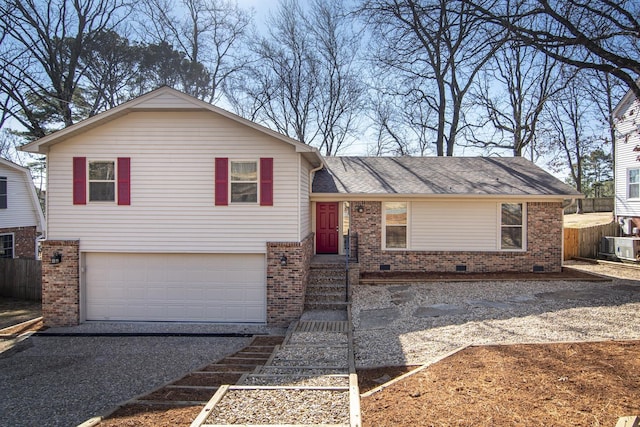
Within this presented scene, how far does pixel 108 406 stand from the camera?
602 centimetres

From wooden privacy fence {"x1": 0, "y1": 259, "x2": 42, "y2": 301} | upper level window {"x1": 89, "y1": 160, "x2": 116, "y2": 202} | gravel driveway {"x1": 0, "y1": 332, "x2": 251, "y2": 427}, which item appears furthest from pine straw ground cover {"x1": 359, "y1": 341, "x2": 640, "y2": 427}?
wooden privacy fence {"x1": 0, "y1": 259, "x2": 42, "y2": 301}

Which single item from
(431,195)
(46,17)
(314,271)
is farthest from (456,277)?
(46,17)

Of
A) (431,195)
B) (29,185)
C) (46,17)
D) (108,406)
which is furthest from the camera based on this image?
(46,17)

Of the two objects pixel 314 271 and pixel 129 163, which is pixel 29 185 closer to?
pixel 129 163

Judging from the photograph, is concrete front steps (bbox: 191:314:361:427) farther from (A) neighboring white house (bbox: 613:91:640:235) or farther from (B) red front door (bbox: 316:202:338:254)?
(A) neighboring white house (bbox: 613:91:640:235)

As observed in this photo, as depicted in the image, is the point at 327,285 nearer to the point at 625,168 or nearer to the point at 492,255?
the point at 492,255

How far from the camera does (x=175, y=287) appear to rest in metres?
10.8

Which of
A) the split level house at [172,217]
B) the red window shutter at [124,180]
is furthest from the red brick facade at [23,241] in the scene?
the red window shutter at [124,180]

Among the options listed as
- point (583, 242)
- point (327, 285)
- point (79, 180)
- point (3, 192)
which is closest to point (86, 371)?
point (79, 180)

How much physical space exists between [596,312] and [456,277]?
445 cm

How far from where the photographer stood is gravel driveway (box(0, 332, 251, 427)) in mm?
5945

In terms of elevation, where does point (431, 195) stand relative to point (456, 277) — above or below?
above

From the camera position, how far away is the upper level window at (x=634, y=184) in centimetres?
1782

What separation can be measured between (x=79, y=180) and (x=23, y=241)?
9.53m
